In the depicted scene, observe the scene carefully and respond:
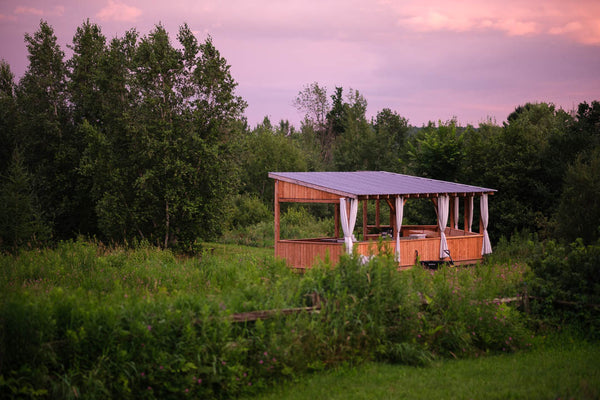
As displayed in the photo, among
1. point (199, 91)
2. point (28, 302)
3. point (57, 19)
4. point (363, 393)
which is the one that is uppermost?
point (57, 19)

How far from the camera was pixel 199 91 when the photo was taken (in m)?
29.1

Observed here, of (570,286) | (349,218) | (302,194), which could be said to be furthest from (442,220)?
(570,286)

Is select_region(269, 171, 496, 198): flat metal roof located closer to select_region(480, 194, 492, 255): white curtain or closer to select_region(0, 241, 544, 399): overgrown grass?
select_region(480, 194, 492, 255): white curtain

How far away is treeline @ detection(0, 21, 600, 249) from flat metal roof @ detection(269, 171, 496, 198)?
4.26 meters

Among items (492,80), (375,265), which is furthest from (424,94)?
(375,265)

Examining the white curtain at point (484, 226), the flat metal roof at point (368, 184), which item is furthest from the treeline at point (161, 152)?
the flat metal roof at point (368, 184)

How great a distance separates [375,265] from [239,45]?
103ft

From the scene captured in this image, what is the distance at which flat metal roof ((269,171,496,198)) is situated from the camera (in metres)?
17.0

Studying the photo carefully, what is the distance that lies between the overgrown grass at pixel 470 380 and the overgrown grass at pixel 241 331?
0.24m

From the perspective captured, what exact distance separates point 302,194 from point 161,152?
1220cm

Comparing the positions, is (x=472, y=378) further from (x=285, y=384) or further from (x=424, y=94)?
(x=424, y=94)

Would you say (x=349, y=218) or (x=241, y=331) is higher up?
(x=349, y=218)

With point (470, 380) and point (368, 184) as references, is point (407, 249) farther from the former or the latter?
point (470, 380)

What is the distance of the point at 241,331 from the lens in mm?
6422
